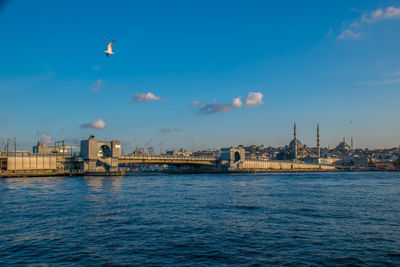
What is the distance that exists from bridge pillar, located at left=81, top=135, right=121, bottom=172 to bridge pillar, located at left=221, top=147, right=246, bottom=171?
158ft

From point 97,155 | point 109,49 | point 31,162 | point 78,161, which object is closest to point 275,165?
point 97,155

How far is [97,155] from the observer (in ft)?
314

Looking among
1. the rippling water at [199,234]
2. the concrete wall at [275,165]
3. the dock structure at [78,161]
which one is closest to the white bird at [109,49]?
the rippling water at [199,234]

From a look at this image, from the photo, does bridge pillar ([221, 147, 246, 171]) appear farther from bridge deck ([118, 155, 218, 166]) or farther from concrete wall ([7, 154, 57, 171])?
concrete wall ([7, 154, 57, 171])

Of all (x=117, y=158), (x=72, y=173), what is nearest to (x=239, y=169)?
(x=117, y=158)

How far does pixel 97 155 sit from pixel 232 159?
56.8 m

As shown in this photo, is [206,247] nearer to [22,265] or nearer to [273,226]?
[273,226]

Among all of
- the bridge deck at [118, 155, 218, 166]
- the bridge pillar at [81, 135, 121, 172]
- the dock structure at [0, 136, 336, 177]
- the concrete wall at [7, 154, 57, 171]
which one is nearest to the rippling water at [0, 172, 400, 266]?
the dock structure at [0, 136, 336, 177]

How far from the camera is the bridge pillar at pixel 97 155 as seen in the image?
94.1 meters

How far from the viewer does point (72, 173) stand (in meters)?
88.8

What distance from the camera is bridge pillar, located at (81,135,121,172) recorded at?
94.1 m

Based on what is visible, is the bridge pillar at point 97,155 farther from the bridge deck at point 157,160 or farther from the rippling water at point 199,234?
the rippling water at point 199,234

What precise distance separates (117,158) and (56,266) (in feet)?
284

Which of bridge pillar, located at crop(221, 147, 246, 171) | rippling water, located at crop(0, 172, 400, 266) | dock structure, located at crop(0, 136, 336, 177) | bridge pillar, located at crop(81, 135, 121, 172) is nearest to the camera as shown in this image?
rippling water, located at crop(0, 172, 400, 266)
